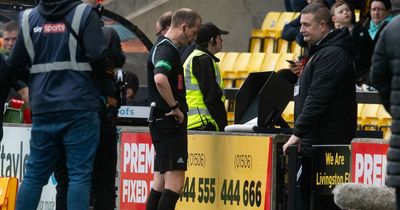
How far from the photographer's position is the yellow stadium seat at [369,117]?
49.7 feet

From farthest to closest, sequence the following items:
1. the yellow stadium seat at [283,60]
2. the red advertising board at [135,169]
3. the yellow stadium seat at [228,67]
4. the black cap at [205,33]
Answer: the yellow stadium seat at [228,67] → the yellow stadium seat at [283,60] → the black cap at [205,33] → the red advertising board at [135,169]

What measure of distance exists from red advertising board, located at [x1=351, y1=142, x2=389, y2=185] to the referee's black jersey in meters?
1.65

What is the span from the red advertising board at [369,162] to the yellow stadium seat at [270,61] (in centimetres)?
682

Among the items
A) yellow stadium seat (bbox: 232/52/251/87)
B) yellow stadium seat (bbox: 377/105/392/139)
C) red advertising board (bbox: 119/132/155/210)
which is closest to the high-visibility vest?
red advertising board (bbox: 119/132/155/210)

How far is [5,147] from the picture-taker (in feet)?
44.1

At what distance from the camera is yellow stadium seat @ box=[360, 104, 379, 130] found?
49.7 feet

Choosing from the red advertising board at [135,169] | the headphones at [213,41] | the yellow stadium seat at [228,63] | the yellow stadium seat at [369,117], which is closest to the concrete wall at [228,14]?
the yellow stadium seat at [228,63]

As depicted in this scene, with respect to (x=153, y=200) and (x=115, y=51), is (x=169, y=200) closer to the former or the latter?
(x=153, y=200)

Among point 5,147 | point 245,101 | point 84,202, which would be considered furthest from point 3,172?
point 84,202

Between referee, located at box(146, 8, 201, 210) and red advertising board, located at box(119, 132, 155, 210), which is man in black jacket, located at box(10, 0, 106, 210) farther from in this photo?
red advertising board, located at box(119, 132, 155, 210)

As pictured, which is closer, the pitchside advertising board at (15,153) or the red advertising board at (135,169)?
the red advertising board at (135,169)

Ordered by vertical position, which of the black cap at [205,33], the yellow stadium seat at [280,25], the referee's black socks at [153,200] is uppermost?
the yellow stadium seat at [280,25]

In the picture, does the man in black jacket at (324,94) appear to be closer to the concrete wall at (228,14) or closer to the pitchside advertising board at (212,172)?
the pitchside advertising board at (212,172)

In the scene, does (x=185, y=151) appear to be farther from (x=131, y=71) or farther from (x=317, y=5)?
(x=131, y=71)
